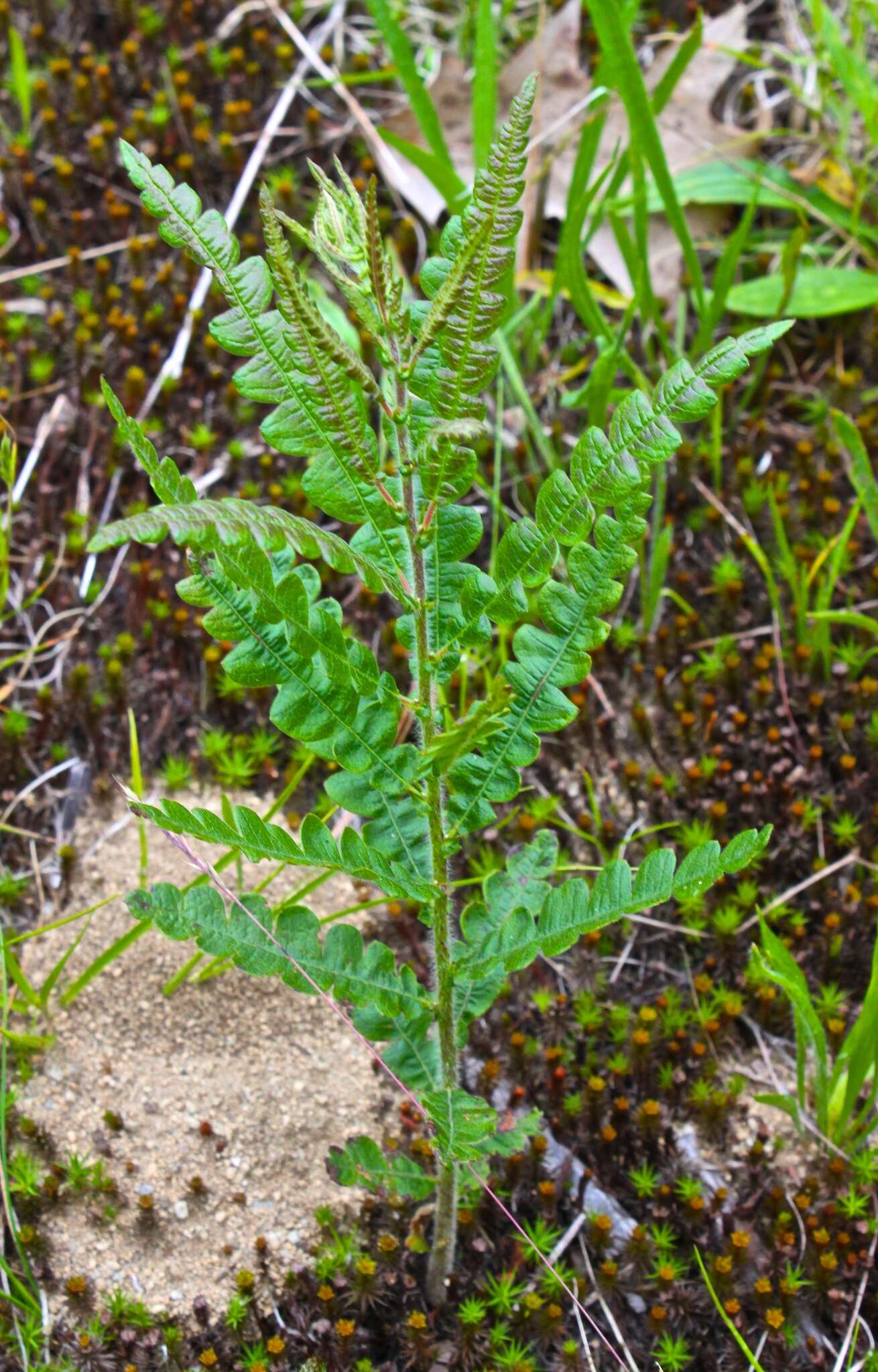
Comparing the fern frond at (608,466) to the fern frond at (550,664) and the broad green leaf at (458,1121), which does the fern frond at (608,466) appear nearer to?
the fern frond at (550,664)

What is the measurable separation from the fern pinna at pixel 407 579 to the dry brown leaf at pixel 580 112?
2.77 meters

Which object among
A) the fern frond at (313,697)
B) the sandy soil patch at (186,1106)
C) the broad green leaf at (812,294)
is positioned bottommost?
the sandy soil patch at (186,1106)

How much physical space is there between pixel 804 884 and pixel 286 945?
5.36 feet

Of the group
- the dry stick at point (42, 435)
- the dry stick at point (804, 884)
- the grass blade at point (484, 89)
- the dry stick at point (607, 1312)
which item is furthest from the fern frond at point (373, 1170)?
the grass blade at point (484, 89)

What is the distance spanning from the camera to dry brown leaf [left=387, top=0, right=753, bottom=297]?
475 cm

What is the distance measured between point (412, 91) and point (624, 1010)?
2.71m

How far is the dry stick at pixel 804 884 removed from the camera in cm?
339

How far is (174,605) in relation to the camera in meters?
3.90

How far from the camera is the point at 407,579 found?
2.37 metres

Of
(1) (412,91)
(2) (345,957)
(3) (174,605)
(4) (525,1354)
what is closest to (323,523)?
(3) (174,605)

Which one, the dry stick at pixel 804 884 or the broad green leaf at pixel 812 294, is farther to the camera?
the broad green leaf at pixel 812 294

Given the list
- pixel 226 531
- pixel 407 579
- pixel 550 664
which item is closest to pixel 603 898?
pixel 550 664

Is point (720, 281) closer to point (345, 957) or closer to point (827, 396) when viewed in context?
point (827, 396)

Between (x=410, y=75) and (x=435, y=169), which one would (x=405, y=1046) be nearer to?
(x=435, y=169)
